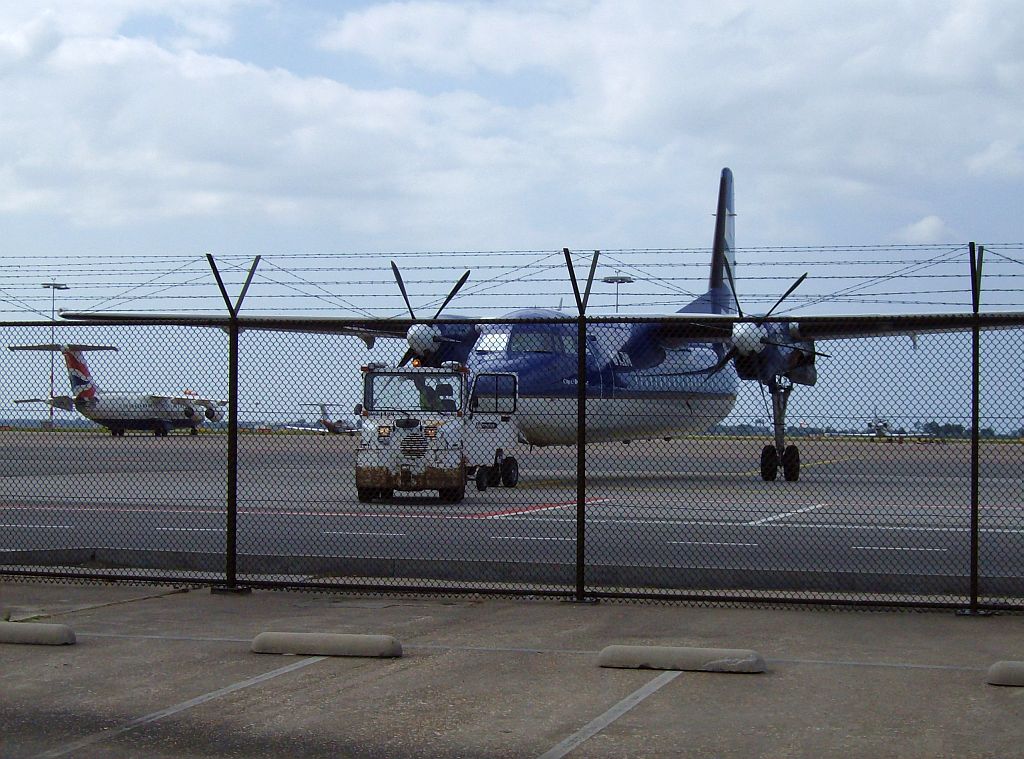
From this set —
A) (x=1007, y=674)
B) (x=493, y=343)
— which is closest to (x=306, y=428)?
(x=1007, y=674)

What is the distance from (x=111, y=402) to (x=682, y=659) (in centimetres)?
685

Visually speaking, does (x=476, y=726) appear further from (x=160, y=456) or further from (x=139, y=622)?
(x=160, y=456)

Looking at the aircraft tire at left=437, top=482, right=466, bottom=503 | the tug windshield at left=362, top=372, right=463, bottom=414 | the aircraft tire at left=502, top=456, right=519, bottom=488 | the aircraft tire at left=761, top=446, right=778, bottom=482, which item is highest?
the tug windshield at left=362, top=372, right=463, bottom=414

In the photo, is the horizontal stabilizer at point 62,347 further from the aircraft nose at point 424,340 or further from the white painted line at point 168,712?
the aircraft nose at point 424,340

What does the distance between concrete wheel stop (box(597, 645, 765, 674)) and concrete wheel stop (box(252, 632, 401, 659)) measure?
133 cm

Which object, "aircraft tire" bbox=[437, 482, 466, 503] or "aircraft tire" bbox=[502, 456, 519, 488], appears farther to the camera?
"aircraft tire" bbox=[502, 456, 519, 488]

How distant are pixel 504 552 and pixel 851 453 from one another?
3873 mm

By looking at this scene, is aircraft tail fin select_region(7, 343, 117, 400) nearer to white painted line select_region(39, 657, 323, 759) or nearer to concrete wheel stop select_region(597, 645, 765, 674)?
white painted line select_region(39, 657, 323, 759)

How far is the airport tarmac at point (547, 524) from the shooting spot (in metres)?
11.4

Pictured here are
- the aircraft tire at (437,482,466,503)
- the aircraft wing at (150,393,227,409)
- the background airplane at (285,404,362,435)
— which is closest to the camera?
the aircraft wing at (150,393,227,409)

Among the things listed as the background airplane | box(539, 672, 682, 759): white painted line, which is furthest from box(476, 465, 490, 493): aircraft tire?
box(539, 672, 682, 759): white painted line

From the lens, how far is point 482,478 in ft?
72.2

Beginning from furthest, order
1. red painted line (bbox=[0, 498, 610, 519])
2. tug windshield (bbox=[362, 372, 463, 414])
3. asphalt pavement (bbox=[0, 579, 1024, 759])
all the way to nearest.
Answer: tug windshield (bbox=[362, 372, 463, 414]) → red painted line (bbox=[0, 498, 610, 519]) → asphalt pavement (bbox=[0, 579, 1024, 759])

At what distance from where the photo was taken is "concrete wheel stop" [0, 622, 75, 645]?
8.24m
